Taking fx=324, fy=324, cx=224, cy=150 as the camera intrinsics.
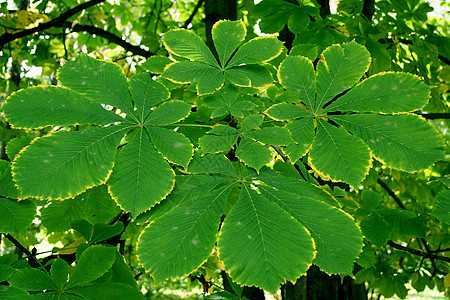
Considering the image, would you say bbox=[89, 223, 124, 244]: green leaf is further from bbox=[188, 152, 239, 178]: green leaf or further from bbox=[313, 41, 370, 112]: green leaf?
bbox=[313, 41, 370, 112]: green leaf

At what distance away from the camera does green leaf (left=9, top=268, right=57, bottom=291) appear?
2.48ft

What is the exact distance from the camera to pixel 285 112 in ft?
2.60

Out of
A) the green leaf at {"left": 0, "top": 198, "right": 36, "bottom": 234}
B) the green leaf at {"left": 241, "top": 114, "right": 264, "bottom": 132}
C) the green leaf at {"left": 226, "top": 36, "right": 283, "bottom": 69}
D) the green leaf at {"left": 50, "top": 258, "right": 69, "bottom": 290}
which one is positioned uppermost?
the green leaf at {"left": 226, "top": 36, "right": 283, "bottom": 69}

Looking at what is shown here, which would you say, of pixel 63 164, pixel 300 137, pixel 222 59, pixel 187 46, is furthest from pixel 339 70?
pixel 63 164

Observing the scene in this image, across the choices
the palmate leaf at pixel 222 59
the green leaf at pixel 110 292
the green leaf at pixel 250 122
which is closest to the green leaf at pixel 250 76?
the palmate leaf at pixel 222 59

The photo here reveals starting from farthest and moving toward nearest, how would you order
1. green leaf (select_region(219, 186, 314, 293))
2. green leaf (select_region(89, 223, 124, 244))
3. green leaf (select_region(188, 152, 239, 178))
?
1. green leaf (select_region(89, 223, 124, 244))
2. green leaf (select_region(188, 152, 239, 178))
3. green leaf (select_region(219, 186, 314, 293))

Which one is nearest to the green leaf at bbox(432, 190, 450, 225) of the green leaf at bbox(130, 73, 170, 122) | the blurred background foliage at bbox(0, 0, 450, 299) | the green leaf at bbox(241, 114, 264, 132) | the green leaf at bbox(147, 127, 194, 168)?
the blurred background foliage at bbox(0, 0, 450, 299)

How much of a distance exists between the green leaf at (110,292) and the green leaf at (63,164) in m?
0.32

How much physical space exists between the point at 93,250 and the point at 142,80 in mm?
456

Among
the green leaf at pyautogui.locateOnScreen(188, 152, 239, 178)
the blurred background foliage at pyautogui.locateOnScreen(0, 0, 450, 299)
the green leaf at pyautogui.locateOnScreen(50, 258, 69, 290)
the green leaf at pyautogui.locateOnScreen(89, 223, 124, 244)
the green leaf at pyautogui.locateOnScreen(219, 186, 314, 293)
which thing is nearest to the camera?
the green leaf at pyautogui.locateOnScreen(219, 186, 314, 293)

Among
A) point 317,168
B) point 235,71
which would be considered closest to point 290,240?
point 317,168

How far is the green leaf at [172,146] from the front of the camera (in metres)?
0.69

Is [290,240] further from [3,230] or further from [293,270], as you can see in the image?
[3,230]

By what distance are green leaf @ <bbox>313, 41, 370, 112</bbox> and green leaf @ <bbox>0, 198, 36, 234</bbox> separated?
764 millimetres
